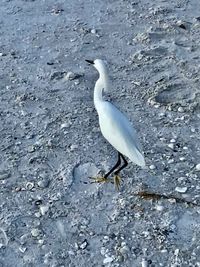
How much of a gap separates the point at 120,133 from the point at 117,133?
0.02 m

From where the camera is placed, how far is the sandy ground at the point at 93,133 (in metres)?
3.79

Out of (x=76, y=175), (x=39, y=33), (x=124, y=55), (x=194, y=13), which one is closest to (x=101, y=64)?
(x=76, y=175)

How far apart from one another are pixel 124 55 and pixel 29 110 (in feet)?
4.19

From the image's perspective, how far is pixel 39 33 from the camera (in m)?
6.25

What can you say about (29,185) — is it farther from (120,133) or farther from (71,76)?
(71,76)

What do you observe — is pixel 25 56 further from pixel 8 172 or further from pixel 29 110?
pixel 8 172

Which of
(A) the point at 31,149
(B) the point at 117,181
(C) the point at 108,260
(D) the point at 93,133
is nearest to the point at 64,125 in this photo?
(D) the point at 93,133

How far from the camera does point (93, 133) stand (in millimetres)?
4746

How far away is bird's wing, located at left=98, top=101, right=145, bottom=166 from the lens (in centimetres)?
397

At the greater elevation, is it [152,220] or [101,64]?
[101,64]

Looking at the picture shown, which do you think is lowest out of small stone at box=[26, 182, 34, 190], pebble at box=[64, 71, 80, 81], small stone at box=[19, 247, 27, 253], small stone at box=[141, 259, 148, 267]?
pebble at box=[64, 71, 80, 81]

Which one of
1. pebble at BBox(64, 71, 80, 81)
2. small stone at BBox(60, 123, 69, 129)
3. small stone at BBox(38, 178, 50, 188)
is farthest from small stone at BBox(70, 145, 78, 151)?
pebble at BBox(64, 71, 80, 81)

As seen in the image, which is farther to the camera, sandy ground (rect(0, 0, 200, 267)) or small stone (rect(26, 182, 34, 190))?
small stone (rect(26, 182, 34, 190))

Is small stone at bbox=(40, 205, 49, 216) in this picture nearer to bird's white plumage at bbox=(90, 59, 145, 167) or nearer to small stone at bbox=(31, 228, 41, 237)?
small stone at bbox=(31, 228, 41, 237)
